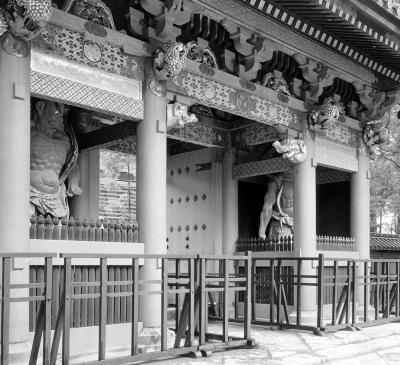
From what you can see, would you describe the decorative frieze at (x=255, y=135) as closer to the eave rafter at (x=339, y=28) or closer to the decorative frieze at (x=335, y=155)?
the decorative frieze at (x=335, y=155)

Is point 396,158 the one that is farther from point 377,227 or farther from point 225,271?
point 225,271

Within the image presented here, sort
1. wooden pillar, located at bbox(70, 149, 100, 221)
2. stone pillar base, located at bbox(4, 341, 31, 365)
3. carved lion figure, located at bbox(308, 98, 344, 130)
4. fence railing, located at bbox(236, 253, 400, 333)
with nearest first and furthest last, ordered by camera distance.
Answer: stone pillar base, located at bbox(4, 341, 31, 365), fence railing, located at bbox(236, 253, 400, 333), wooden pillar, located at bbox(70, 149, 100, 221), carved lion figure, located at bbox(308, 98, 344, 130)

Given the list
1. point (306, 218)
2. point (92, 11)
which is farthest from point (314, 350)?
point (92, 11)

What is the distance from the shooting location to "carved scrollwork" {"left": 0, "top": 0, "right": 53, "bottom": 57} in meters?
5.72

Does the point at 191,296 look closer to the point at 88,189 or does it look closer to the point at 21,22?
the point at 21,22

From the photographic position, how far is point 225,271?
6.40 m

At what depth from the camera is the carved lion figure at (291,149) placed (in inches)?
380

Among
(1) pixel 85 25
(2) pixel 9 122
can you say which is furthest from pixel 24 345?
(1) pixel 85 25

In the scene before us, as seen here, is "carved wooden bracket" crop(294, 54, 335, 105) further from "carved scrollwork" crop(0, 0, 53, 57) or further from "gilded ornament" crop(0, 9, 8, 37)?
"gilded ornament" crop(0, 9, 8, 37)

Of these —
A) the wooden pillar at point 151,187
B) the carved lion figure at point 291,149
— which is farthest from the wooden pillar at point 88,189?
the carved lion figure at point 291,149

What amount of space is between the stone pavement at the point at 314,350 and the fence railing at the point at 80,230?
1612 millimetres

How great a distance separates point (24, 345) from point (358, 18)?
19.9 ft

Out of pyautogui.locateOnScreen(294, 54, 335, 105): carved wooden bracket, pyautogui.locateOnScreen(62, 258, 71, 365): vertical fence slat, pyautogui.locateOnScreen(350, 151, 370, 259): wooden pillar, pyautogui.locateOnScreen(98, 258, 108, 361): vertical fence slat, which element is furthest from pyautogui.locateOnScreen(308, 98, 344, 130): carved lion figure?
pyautogui.locateOnScreen(62, 258, 71, 365): vertical fence slat

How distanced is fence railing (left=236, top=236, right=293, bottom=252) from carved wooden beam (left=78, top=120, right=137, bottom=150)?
3.38 meters
